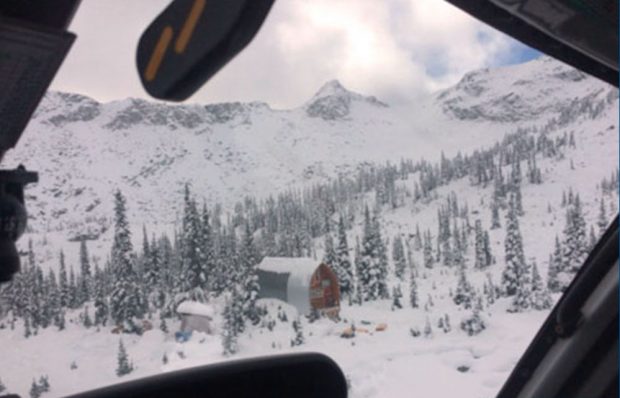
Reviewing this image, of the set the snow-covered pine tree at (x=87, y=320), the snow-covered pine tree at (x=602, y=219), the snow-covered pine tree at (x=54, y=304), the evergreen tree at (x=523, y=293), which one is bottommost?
the snow-covered pine tree at (x=87, y=320)

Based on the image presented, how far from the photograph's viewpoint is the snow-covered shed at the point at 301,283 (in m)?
2.51

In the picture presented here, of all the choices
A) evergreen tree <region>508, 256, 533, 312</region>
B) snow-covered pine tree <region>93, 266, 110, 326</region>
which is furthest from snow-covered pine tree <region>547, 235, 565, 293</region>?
snow-covered pine tree <region>93, 266, 110, 326</region>

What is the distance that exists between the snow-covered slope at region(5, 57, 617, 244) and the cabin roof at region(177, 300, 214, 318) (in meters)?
0.45

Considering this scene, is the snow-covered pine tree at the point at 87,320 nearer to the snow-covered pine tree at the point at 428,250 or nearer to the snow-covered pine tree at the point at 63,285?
the snow-covered pine tree at the point at 63,285

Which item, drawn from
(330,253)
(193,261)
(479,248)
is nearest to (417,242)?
(479,248)

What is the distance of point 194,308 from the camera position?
7.55 feet

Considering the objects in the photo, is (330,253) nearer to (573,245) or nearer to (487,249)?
(487,249)

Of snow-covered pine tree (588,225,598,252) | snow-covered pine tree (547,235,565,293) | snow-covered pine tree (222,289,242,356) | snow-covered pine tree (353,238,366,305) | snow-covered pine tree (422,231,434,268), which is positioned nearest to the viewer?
snow-covered pine tree (588,225,598,252)

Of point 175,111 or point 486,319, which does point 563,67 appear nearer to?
point 486,319

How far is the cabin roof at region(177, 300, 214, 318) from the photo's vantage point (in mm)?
2281

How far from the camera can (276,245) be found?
9.05ft

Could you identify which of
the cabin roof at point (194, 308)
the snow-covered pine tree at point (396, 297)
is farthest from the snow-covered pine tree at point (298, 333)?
the snow-covered pine tree at point (396, 297)

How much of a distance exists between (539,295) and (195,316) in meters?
1.40

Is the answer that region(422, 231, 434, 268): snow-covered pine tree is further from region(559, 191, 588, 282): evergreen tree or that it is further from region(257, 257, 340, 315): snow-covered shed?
region(559, 191, 588, 282): evergreen tree
